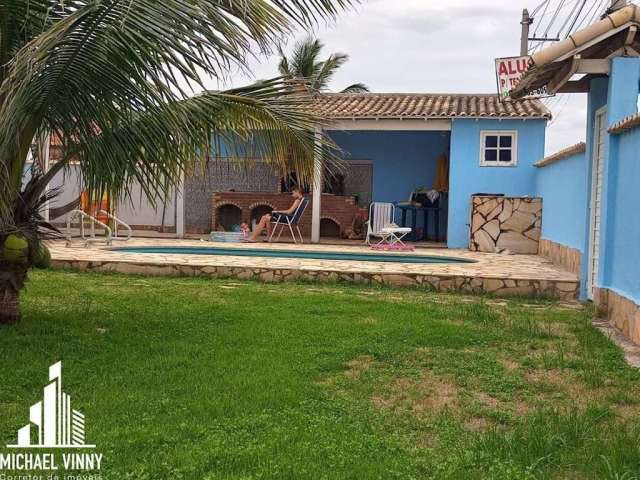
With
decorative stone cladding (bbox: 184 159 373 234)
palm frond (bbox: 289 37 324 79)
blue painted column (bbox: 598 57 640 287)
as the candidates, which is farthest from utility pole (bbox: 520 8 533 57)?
palm frond (bbox: 289 37 324 79)

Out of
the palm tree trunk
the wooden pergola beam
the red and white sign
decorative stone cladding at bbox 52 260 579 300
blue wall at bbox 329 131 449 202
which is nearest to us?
the palm tree trunk

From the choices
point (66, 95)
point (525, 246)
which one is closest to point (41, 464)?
point (66, 95)

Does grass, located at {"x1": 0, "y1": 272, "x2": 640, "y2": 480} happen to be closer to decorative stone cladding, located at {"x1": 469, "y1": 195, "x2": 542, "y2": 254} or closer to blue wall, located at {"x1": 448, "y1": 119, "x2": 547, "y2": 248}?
decorative stone cladding, located at {"x1": 469, "y1": 195, "x2": 542, "y2": 254}

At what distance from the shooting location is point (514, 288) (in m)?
9.17

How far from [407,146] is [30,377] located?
15.8 m

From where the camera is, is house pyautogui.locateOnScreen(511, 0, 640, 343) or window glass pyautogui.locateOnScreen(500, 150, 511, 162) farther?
window glass pyautogui.locateOnScreen(500, 150, 511, 162)

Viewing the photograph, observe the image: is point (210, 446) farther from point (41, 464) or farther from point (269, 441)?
point (41, 464)

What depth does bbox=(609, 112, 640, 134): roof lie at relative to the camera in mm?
6539

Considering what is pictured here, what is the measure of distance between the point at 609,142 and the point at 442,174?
1068 centimetres

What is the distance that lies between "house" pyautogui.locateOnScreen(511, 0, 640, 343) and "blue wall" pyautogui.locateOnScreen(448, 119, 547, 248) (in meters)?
6.65

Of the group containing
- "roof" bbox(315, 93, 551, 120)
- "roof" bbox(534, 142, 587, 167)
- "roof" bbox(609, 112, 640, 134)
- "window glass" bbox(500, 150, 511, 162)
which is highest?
"roof" bbox(315, 93, 551, 120)

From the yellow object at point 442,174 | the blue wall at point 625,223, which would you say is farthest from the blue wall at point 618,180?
the yellow object at point 442,174

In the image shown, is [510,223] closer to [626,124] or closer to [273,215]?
[273,215]

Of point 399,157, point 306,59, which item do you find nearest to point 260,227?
point 399,157
